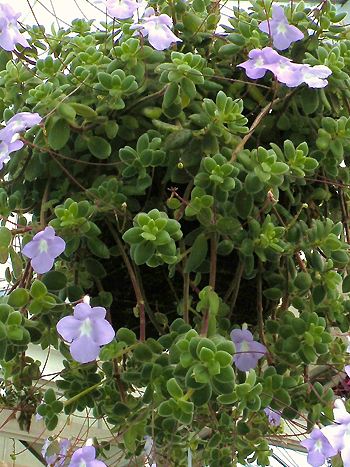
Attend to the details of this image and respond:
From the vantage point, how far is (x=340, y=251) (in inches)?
32.7

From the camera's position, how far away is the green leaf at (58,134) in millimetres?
800

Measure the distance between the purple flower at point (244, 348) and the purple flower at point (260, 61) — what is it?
0.94 ft

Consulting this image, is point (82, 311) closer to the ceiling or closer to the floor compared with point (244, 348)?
closer to the ceiling

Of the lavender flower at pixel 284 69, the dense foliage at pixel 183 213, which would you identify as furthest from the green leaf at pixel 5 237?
the lavender flower at pixel 284 69

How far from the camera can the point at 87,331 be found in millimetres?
672

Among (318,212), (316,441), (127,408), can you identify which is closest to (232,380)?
(316,441)

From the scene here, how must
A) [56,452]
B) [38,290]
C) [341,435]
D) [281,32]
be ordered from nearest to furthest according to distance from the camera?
[341,435]
[38,290]
[281,32]
[56,452]

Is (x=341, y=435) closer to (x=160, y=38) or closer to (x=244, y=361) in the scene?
(x=244, y=361)

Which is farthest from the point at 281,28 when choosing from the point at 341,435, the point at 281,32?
the point at 341,435

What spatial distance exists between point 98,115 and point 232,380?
14.0 inches

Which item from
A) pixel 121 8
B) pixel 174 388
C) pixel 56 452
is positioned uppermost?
pixel 121 8

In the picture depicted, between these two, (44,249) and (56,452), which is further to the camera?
(56,452)

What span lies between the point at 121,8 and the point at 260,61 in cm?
17

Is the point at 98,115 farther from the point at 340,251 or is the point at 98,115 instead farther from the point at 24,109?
the point at 340,251
